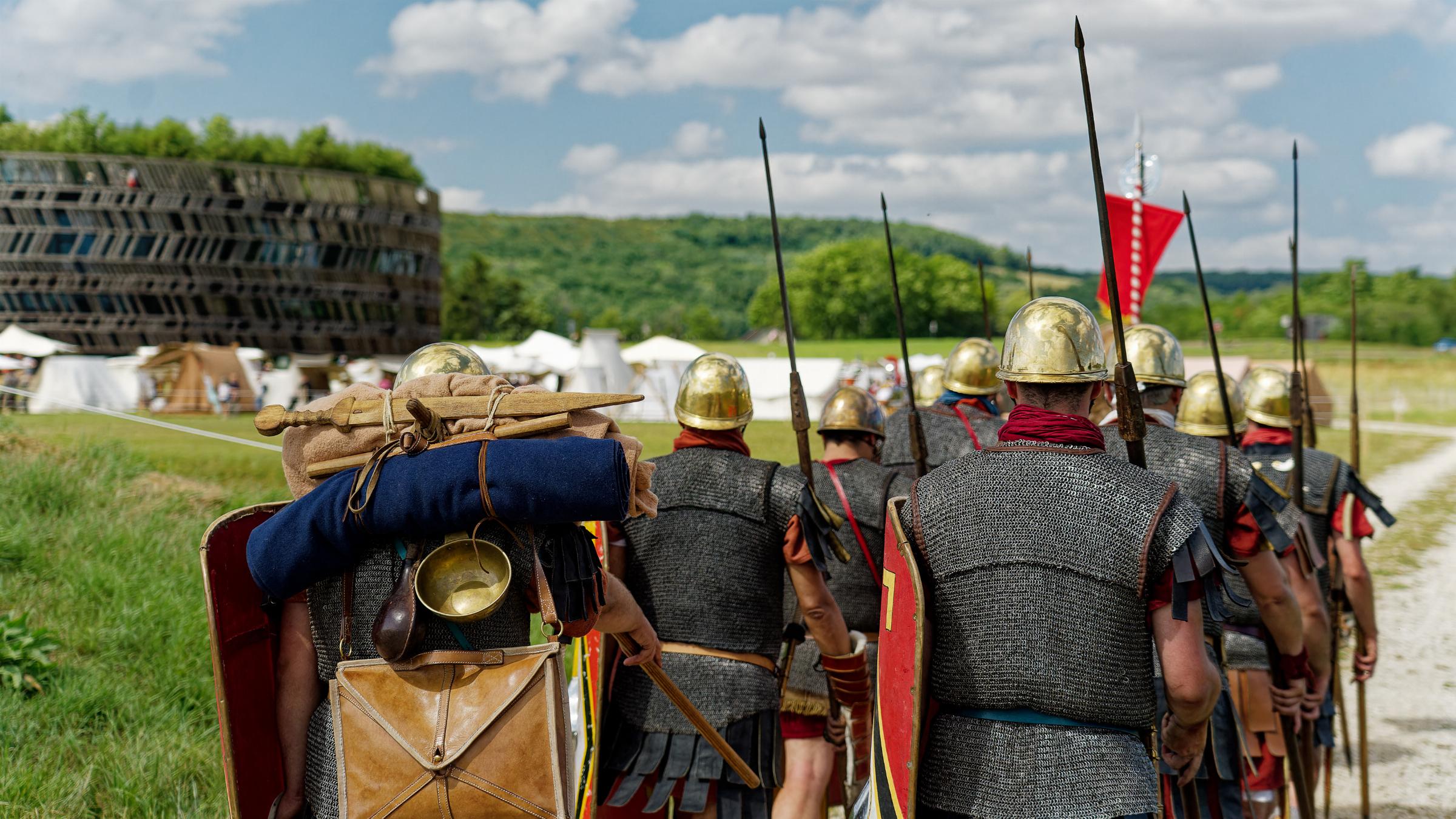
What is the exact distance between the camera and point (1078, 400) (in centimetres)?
302

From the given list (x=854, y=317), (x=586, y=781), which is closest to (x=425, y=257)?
(x=854, y=317)

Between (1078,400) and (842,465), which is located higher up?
(1078,400)

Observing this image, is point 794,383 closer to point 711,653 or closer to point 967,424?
point 711,653

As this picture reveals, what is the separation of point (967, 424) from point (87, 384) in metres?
33.4

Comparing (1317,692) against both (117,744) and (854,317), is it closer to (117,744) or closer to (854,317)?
(117,744)

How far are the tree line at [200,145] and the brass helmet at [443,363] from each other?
63.8 metres

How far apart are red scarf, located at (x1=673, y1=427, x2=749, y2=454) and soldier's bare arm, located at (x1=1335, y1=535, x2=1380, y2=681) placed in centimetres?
312

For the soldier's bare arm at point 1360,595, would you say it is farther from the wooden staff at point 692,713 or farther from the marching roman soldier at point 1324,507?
the wooden staff at point 692,713

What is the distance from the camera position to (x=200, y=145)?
66.5 metres

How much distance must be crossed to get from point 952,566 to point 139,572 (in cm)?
676

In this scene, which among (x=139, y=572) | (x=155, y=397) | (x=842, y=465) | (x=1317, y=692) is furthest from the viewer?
(x=155, y=397)

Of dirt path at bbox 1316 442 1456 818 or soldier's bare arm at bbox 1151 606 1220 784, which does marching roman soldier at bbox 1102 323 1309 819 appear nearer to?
soldier's bare arm at bbox 1151 606 1220 784

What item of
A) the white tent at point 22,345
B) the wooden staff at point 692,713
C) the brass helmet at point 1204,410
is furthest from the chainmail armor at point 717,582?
the white tent at point 22,345

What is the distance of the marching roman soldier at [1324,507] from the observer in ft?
17.8
